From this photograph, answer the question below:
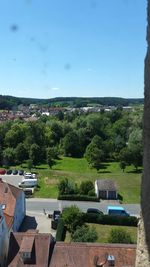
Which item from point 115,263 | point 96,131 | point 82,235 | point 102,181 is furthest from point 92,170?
point 115,263

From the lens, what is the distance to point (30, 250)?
24.6m

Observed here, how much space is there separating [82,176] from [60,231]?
25.8 metres

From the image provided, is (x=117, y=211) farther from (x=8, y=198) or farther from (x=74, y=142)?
(x=74, y=142)

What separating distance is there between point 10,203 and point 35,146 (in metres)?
32.8

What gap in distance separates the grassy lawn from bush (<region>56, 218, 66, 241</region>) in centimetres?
1287

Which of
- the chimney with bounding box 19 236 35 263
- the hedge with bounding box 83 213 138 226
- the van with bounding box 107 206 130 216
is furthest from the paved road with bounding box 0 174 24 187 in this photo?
the chimney with bounding box 19 236 35 263

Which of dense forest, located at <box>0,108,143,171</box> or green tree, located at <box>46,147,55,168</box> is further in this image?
green tree, located at <box>46,147,55,168</box>

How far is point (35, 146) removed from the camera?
68250 millimetres

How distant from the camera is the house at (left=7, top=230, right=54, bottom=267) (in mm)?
24516

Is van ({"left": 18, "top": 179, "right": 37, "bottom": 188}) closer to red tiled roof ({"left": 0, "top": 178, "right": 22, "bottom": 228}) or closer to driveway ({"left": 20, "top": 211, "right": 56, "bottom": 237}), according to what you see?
driveway ({"left": 20, "top": 211, "right": 56, "bottom": 237})

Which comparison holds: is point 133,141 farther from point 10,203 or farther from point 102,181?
point 10,203

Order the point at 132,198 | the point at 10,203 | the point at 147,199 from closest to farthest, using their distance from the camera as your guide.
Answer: the point at 147,199 → the point at 10,203 → the point at 132,198

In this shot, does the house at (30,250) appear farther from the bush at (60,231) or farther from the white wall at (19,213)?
the white wall at (19,213)

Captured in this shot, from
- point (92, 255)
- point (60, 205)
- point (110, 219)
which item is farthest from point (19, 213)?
point (92, 255)
